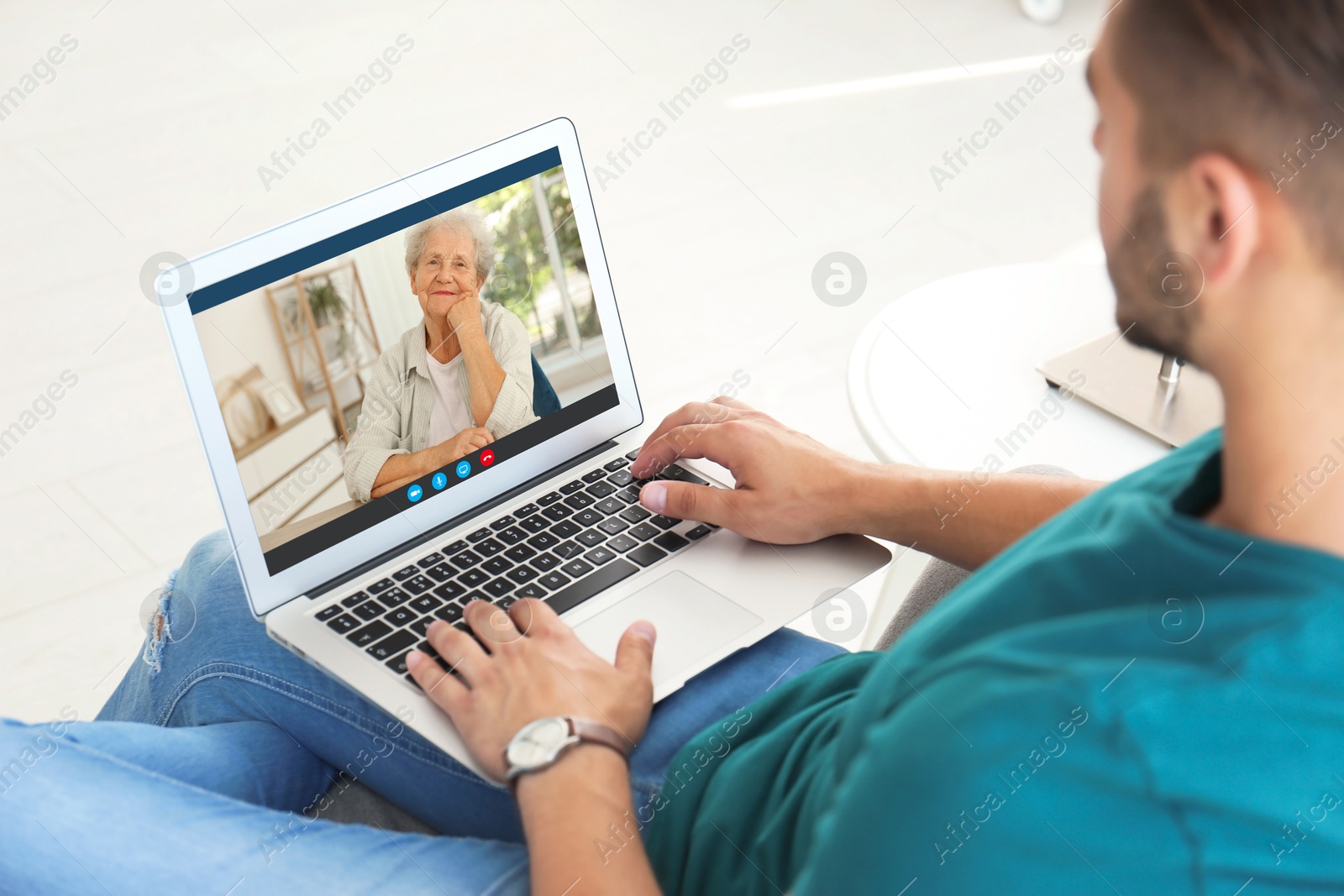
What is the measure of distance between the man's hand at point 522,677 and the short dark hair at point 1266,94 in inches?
21.8

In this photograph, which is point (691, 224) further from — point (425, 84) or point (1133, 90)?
point (1133, 90)

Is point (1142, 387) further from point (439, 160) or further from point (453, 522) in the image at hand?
point (439, 160)

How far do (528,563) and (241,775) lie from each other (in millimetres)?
307

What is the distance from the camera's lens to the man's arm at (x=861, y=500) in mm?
1017

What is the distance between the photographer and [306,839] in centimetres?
81

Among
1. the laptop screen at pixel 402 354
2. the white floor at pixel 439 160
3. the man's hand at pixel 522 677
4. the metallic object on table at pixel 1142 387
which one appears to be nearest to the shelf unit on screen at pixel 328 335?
the laptop screen at pixel 402 354

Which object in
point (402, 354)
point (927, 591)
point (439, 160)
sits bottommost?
point (927, 591)

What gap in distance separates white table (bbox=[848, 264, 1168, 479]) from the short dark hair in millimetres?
730

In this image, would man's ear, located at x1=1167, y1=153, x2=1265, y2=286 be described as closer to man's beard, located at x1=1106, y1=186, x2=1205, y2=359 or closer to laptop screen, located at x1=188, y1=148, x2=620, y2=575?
man's beard, located at x1=1106, y1=186, x2=1205, y2=359

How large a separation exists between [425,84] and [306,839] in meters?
3.16

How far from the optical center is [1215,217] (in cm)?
55

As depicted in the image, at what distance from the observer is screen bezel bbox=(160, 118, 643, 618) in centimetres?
91

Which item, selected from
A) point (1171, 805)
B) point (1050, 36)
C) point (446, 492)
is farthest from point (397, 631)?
point (1050, 36)

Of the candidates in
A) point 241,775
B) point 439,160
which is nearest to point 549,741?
point 241,775
